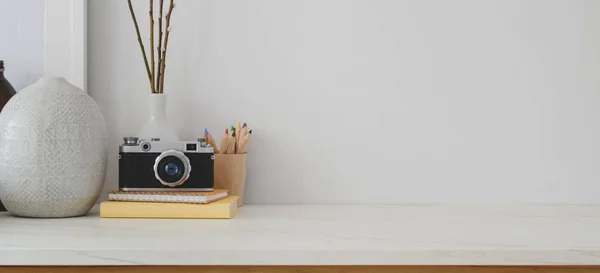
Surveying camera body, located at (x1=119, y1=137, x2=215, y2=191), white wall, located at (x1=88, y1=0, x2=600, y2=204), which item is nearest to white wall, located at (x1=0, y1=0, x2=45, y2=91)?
white wall, located at (x1=88, y1=0, x2=600, y2=204)

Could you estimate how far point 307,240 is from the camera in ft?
3.44

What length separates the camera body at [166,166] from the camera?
4.37 feet

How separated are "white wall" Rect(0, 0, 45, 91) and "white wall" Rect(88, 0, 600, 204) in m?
0.11

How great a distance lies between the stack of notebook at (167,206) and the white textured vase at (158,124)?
0.54 feet

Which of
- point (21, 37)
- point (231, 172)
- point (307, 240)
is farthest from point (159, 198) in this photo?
point (21, 37)

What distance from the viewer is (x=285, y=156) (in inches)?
61.1

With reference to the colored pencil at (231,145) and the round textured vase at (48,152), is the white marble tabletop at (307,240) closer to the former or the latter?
the round textured vase at (48,152)

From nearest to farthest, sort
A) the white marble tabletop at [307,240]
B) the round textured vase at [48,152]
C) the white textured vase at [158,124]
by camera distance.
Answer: the white marble tabletop at [307,240], the round textured vase at [48,152], the white textured vase at [158,124]

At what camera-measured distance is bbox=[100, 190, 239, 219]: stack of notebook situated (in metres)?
1.27

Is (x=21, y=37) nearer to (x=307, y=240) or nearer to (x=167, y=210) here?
(x=167, y=210)

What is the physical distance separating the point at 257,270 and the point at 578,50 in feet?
3.19

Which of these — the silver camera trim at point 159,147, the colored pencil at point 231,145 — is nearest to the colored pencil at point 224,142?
the colored pencil at point 231,145

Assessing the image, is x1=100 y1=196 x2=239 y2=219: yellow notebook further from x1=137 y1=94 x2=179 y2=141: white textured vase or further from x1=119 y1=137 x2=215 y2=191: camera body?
x1=137 y1=94 x2=179 y2=141: white textured vase

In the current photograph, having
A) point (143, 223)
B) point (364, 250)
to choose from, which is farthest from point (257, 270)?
point (143, 223)
